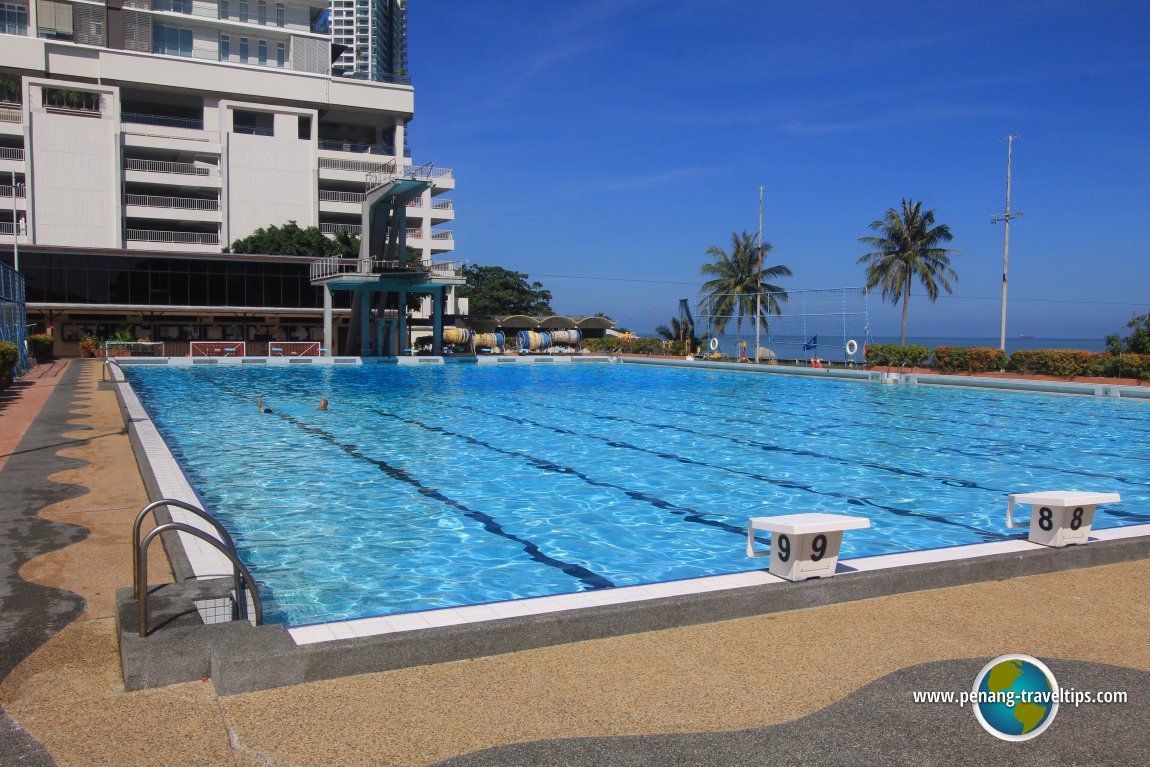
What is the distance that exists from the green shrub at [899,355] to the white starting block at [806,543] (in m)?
28.3

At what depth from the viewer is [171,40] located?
59.1 metres

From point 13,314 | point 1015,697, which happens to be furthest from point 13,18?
point 1015,697

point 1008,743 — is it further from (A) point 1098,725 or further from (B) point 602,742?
(B) point 602,742

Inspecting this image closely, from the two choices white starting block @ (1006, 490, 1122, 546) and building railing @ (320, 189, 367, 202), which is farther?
building railing @ (320, 189, 367, 202)

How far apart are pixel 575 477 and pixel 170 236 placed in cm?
5022

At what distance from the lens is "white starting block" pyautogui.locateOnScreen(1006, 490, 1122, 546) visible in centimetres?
557

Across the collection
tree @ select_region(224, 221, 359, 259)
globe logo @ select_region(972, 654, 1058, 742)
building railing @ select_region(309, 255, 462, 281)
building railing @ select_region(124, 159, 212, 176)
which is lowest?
globe logo @ select_region(972, 654, 1058, 742)

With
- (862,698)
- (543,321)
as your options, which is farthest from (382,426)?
(543,321)

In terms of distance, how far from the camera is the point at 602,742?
3152mm

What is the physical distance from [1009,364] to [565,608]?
29.0 meters

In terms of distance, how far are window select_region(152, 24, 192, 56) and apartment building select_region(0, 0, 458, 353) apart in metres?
0.08

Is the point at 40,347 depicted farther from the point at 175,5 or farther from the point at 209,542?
the point at 175,5

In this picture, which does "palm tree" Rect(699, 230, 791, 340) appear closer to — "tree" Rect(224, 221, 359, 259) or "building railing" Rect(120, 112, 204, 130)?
"tree" Rect(224, 221, 359, 259)

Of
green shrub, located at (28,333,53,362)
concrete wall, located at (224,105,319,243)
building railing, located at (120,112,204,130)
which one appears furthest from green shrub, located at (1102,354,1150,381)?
building railing, located at (120,112,204,130)
